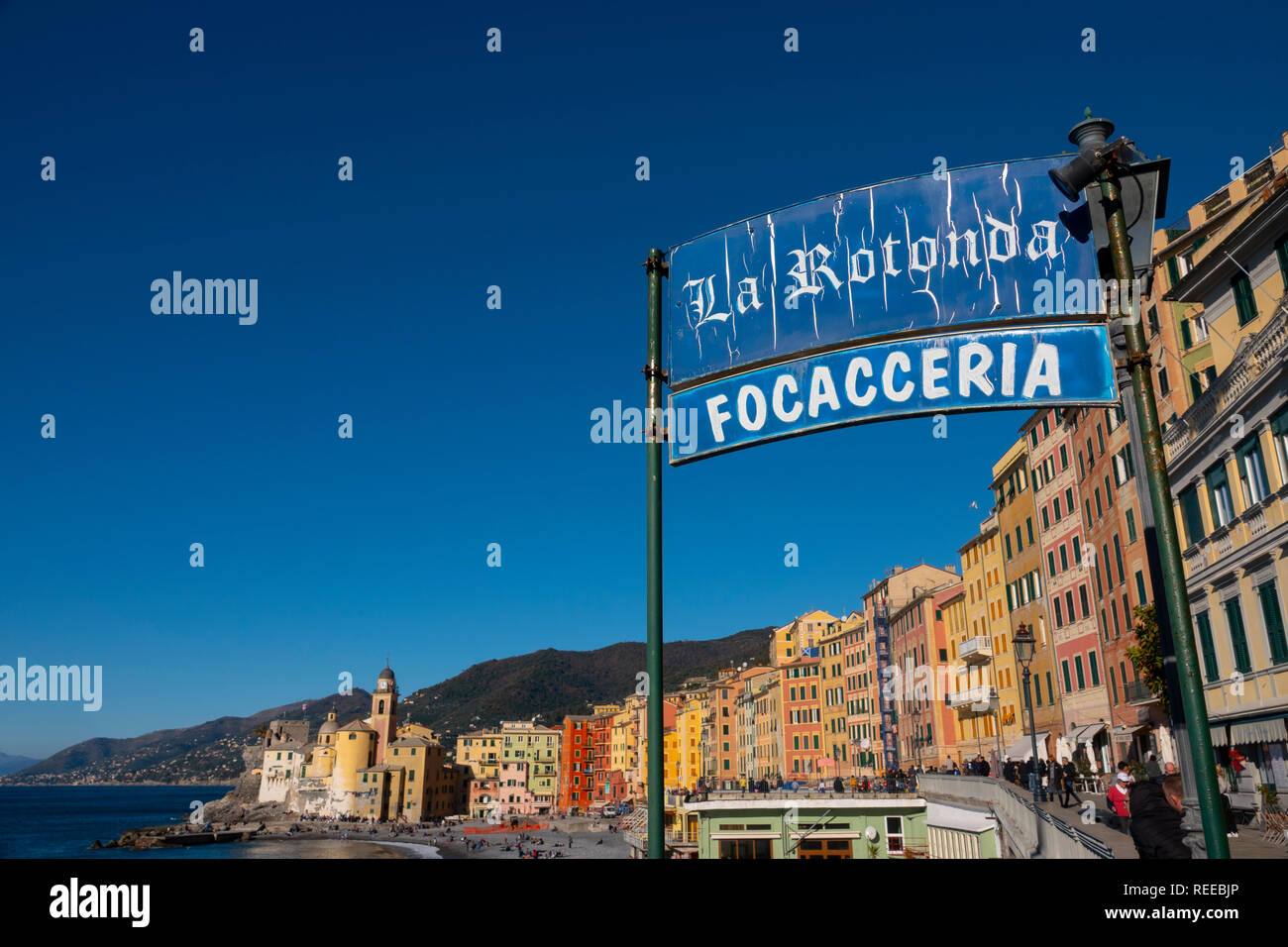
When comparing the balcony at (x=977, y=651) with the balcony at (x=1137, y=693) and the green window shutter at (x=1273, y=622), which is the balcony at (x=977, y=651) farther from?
the green window shutter at (x=1273, y=622)

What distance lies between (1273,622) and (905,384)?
22481mm

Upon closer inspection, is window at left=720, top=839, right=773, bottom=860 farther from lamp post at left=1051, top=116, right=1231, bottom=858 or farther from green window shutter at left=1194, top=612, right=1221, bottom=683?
lamp post at left=1051, top=116, right=1231, bottom=858

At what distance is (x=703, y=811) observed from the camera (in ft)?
163

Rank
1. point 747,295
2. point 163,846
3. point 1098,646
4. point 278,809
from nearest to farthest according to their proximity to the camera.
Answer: point 747,295, point 1098,646, point 163,846, point 278,809

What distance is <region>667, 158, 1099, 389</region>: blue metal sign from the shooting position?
5.93m

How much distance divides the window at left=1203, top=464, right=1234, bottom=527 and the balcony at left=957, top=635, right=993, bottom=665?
32.2m

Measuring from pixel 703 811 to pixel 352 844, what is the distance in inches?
3589

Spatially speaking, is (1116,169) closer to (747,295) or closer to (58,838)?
(747,295)

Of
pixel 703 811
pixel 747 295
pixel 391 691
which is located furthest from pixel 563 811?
pixel 747 295

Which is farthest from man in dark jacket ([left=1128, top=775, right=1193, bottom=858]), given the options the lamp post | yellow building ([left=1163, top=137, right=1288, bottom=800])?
yellow building ([left=1163, top=137, right=1288, bottom=800])

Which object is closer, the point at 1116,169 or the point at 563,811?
the point at 1116,169

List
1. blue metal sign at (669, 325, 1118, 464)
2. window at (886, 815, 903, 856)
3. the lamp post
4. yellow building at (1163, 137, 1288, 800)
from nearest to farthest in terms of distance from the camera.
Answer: the lamp post
blue metal sign at (669, 325, 1118, 464)
yellow building at (1163, 137, 1288, 800)
window at (886, 815, 903, 856)

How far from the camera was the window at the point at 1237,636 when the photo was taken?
24250mm
